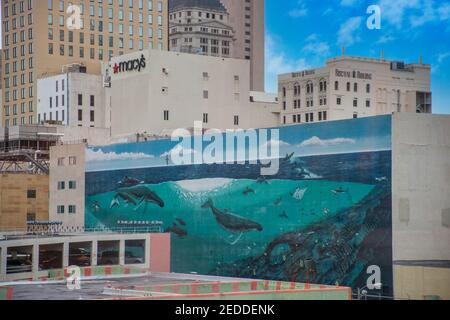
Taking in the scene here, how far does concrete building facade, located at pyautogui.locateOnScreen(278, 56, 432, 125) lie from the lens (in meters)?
131

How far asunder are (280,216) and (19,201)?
3885 centimetres

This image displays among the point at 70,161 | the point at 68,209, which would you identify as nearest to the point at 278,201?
the point at 68,209

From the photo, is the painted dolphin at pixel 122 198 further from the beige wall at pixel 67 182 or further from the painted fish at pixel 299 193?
the painted fish at pixel 299 193

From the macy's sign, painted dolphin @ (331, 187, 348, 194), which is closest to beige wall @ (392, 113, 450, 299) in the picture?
painted dolphin @ (331, 187, 348, 194)

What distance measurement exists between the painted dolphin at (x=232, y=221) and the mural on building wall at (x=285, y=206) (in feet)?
0.26

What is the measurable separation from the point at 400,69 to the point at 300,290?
3811 inches

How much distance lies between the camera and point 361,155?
69188 millimetres

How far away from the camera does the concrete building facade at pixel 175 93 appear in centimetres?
10862

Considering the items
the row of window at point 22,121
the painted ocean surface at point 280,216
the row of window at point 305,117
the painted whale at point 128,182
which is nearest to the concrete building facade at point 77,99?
the row of window at point 22,121

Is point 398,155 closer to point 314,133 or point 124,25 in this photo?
point 314,133

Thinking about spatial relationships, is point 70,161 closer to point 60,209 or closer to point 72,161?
point 72,161

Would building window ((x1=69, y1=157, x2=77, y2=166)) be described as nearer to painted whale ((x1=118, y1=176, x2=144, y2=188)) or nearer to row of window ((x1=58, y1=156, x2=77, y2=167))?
row of window ((x1=58, y1=156, x2=77, y2=167))

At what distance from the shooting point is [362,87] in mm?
131875
